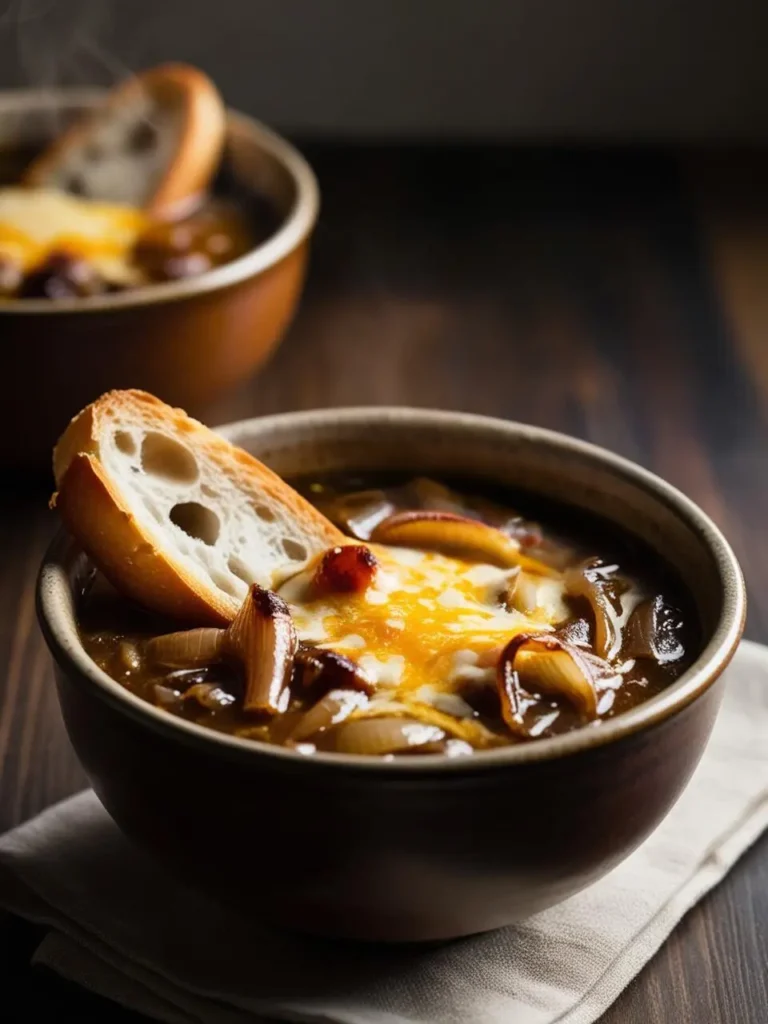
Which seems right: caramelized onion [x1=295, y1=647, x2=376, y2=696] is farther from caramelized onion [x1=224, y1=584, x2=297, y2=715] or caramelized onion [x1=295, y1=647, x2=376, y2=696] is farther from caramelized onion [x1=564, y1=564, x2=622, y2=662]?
caramelized onion [x1=564, y1=564, x2=622, y2=662]

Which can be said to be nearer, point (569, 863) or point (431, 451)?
point (569, 863)

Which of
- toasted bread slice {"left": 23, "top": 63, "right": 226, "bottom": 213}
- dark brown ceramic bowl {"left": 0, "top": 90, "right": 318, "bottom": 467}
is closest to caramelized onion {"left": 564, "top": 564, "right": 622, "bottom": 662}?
dark brown ceramic bowl {"left": 0, "top": 90, "right": 318, "bottom": 467}

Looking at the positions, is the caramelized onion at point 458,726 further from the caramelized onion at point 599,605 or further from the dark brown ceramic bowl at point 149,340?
the dark brown ceramic bowl at point 149,340

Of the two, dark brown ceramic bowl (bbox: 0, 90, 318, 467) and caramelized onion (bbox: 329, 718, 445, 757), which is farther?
Answer: dark brown ceramic bowl (bbox: 0, 90, 318, 467)

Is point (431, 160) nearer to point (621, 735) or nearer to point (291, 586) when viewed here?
point (291, 586)

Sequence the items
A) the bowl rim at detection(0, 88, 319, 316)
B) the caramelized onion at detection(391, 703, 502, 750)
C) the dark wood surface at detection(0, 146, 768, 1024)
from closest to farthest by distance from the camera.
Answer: the caramelized onion at detection(391, 703, 502, 750) → the dark wood surface at detection(0, 146, 768, 1024) → the bowl rim at detection(0, 88, 319, 316)


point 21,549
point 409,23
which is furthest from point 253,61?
point 21,549
